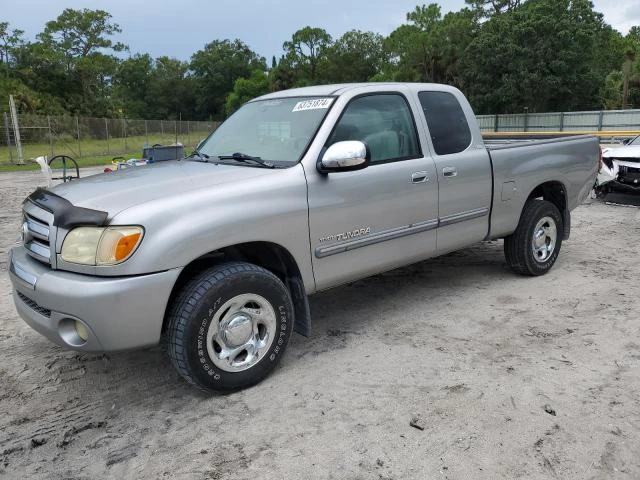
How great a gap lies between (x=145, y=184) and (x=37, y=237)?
700 mm

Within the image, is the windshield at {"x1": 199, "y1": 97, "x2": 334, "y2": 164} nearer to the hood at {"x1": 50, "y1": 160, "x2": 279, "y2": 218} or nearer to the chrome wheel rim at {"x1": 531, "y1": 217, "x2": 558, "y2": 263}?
the hood at {"x1": 50, "y1": 160, "x2": 279, "y2": 218}

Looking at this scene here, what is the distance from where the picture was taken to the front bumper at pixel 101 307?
299cm

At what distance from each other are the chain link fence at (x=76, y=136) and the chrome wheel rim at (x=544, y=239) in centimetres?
2276

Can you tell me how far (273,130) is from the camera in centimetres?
426

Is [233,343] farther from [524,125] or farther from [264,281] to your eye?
[524,125]

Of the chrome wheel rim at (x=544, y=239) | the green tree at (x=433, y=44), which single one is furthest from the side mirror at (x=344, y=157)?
the green tree at (x=433, y=44)

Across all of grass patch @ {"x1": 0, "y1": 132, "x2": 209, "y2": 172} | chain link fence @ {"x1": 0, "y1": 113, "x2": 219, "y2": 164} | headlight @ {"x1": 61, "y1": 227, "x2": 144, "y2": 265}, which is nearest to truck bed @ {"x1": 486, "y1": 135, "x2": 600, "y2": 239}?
headlight @ {"x1": 61, "y1": 227, "x2": 144, "y2": 265}

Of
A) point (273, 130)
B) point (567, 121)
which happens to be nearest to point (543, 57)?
point (567, 121)

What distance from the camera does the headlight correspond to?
3.02 metres

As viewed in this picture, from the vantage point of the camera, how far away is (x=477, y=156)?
4.91 m

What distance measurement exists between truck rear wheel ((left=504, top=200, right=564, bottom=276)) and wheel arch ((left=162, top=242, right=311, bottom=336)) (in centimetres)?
263

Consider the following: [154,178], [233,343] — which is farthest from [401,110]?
A: [233,343]

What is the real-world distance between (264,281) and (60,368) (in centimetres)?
163

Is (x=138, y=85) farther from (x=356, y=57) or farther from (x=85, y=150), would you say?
(x=85, y=150)
